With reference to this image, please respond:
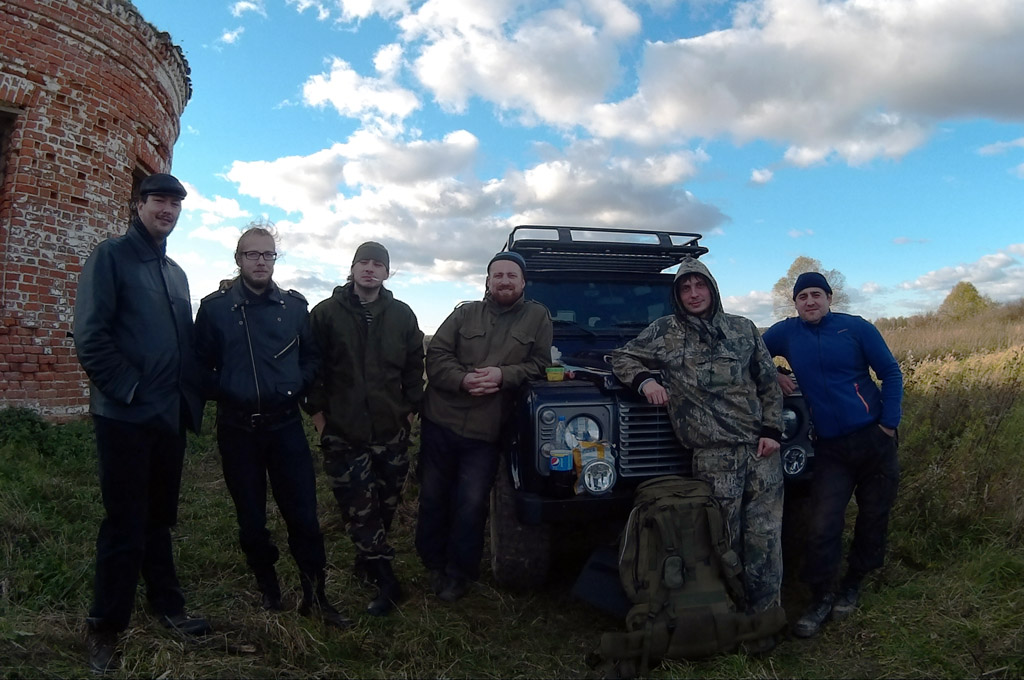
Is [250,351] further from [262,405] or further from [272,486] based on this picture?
[272,486]

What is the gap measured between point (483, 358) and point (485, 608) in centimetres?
137

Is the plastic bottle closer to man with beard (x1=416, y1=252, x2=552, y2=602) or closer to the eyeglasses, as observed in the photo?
man with beard (x1=416, y1=252, x2=552, y2=602)

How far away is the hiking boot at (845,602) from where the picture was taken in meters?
3.46

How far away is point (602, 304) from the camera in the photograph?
496cm

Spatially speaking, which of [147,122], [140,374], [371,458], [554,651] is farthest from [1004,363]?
[147,122]

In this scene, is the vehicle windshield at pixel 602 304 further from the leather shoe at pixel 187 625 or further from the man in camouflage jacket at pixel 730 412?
the leather shoe at pixel 187 625

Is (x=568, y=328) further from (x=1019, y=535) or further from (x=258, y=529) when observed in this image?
(x=1019, y=535)

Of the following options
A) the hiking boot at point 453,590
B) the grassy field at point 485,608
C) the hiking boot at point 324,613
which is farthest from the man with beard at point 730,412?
the hiking boot at point 324,613

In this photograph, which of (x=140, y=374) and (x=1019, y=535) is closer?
(x=140, y=374)

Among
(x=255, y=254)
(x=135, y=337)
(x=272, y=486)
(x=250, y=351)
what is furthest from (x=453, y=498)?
(x=135, y=337)

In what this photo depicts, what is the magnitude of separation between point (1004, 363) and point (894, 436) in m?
5.74

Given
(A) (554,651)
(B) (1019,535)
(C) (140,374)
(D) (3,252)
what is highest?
(D) (3,252)

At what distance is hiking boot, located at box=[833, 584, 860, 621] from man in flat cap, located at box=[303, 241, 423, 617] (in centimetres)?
232

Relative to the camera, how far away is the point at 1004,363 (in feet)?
25.7
